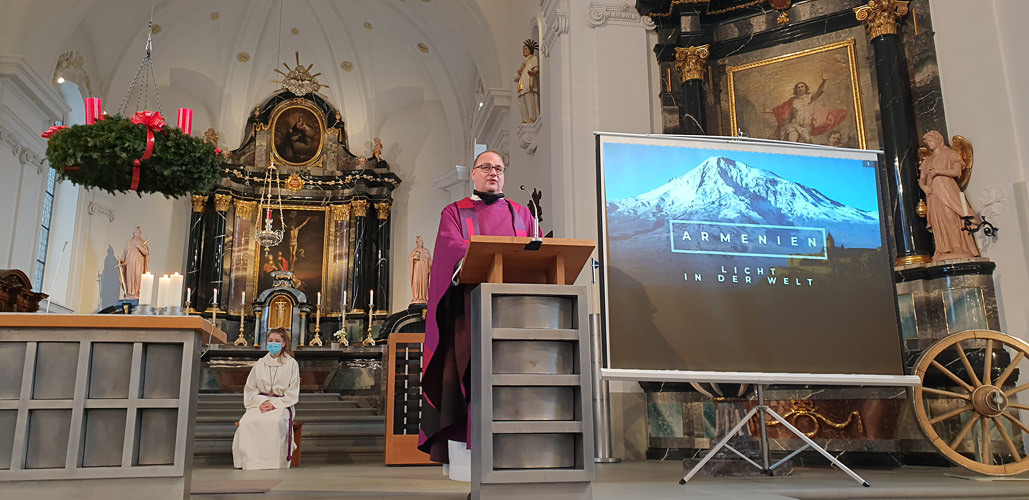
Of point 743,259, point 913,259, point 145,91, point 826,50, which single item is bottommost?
point 743,259

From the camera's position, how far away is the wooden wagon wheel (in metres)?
4.75

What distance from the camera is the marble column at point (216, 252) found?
17.3m

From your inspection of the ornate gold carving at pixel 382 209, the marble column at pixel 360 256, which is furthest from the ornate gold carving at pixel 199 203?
the ornate gold carving at pixel 382 209

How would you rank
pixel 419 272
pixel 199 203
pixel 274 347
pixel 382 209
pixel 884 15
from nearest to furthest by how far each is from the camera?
pixel 884 15 < pixel 274 347 < pixel 419 272 < pixel 199 203 < pixel 382 209

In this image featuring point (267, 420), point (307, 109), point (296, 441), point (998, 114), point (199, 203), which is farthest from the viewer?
point (307, 109)

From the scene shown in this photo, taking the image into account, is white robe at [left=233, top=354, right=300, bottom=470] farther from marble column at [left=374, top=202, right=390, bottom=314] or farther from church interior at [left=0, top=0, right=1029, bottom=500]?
marble column at [left=374, top=202, right=390, bottom=314]

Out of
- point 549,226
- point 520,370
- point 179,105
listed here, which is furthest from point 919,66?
point 179,105

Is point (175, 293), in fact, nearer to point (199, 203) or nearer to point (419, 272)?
point (419, 272)

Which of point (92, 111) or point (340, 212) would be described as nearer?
point (92, 111)

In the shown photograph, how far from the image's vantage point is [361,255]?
59.6 feet

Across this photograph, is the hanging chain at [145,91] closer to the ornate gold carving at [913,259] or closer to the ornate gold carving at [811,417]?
the ornate gold carving at [811,417]

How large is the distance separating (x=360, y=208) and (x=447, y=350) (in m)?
14.9

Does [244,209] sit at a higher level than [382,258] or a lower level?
higher

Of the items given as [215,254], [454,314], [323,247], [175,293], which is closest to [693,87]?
[454,314]
